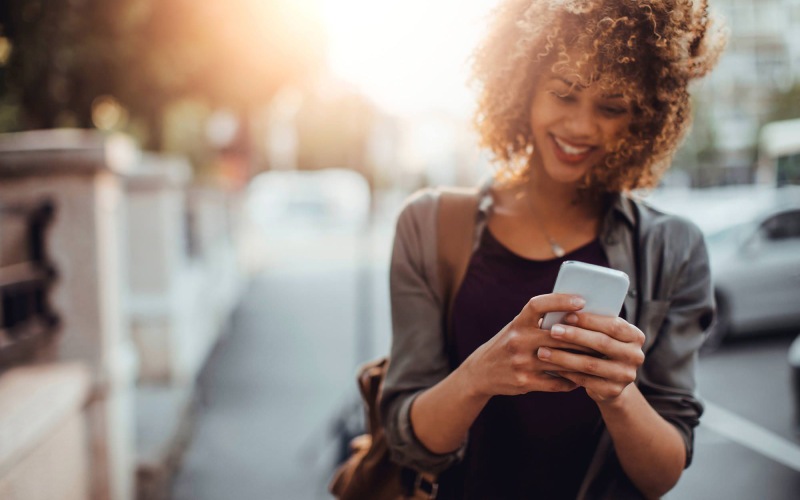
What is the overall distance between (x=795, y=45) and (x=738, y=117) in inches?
362

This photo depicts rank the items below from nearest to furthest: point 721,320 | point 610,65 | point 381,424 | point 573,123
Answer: point 610,65, point 573,123, point 381,424, point 721,320

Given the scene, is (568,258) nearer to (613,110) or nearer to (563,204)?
(563,204)

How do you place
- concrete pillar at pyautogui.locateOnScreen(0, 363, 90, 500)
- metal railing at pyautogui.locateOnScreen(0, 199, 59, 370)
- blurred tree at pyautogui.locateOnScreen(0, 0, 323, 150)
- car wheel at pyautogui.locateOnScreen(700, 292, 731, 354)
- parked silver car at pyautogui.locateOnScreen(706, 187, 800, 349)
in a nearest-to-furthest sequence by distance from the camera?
concrete pillar at pyautogui.locateOnScreen(0, 363, 90, 500) < metal railing at pyautogui.locateOnScreen(0, 199, 59, 370) < blurred tree at pyautogui.locateOnScreen(0, 0, 323, 150) < car wheel at pyautogui.locateOnScreen(700, 292, 731, 354) < parked silver car at pyautogui.locateOnScreen(706, 187, 800, 349)

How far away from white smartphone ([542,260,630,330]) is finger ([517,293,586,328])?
0.02 m

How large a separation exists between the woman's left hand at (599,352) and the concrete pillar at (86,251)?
8.43 ft

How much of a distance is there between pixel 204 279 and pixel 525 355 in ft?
26.2

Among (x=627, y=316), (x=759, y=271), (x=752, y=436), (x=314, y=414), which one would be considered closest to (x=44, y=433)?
(x=627, y=316)

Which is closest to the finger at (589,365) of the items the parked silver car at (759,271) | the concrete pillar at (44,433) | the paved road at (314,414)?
the paved road at (314,414)

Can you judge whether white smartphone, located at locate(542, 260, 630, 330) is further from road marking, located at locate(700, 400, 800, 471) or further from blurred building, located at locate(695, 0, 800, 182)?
road marking, located at locate(700, 400, 800, 471)

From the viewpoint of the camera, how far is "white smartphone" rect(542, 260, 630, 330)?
1.18m

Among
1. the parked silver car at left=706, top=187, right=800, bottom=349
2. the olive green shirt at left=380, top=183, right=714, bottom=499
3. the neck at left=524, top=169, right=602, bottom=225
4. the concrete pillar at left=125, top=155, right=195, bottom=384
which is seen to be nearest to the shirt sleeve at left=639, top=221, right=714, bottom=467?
the olive green shirt at left=380, top=183, right=714, bottom=499

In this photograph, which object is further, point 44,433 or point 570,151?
point 44,433

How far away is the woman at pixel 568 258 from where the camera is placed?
4.62 ft

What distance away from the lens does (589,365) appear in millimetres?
1191
